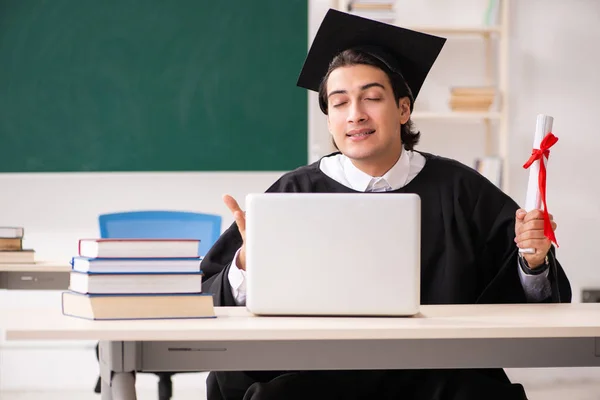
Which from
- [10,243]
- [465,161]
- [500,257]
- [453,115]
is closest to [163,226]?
[10,243]

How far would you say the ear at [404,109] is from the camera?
235cm

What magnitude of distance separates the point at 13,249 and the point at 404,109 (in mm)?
2026

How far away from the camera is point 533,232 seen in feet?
6.15

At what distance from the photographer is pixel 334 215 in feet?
5.10

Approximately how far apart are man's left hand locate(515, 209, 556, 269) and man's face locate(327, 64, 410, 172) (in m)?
0.46

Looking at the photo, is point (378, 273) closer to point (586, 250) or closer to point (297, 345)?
point (297, 345)

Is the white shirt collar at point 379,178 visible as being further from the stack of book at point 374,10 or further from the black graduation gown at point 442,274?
the stack of book at point 374,10

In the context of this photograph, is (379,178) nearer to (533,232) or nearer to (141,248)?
(533,232)

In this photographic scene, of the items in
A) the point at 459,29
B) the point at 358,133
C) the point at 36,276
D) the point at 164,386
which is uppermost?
the point at 459,29

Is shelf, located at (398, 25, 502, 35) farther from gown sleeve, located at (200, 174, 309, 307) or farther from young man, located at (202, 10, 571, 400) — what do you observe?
gown sleeve, located at (200, 174, 309, 307)

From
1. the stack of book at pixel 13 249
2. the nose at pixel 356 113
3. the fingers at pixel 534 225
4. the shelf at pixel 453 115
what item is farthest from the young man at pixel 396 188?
the shelf at pixel 453 115

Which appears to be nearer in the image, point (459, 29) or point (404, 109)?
point (404, 109)

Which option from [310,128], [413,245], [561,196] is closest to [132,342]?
[413,245]

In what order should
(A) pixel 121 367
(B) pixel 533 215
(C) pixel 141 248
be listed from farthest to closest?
(B) pixel 533 215
(C) pixel 141 248
(A) pixel 121 367
